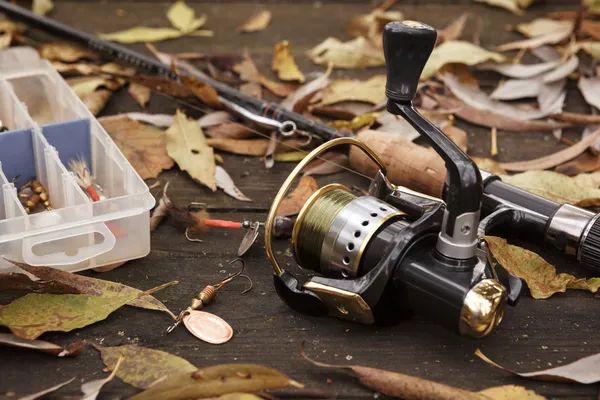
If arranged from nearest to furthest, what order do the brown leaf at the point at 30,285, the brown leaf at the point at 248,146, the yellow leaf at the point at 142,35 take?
the brown leaf at the point at 30,285 < the brown leaf at the point at 248,146 < the yellow leaf at the point at 142,35

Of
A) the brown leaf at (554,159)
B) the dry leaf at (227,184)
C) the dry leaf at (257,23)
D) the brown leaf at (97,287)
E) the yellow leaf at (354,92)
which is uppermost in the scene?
the dry leaf at (257,23)

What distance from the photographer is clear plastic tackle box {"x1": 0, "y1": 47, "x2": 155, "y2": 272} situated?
1116 millimetres

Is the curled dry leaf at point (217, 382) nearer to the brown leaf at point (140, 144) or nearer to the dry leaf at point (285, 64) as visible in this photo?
the brown leaf at point (140, 144)

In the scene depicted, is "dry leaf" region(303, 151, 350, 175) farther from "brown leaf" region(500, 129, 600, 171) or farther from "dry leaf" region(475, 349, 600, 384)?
"dry leaf" region(475, 349, 600, 384)

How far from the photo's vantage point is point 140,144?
59.4 inches

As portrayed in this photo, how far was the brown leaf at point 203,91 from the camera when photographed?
5.29 ft

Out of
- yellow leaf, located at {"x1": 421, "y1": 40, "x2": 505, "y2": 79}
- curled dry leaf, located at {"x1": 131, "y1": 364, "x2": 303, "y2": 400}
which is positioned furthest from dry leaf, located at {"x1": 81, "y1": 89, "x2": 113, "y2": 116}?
curled dry leaf, located at {"x1": 131, "y1": 364, "x2": 303, "y2": 400}

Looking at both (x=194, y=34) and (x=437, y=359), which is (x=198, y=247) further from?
(x=194, y=34)

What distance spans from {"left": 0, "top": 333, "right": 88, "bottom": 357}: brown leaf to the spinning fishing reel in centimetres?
28

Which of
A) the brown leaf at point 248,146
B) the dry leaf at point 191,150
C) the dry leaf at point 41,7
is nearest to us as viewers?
the dry leaf at point 191,150

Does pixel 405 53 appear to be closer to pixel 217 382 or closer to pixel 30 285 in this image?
pixel 217 382

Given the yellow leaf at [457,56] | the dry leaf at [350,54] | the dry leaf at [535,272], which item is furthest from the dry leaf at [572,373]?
the dry leaf at [350,54]

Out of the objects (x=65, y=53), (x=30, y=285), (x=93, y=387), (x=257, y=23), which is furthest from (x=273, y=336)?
(x=257, y=23)

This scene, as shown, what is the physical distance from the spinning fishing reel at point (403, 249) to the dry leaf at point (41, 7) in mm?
1320
